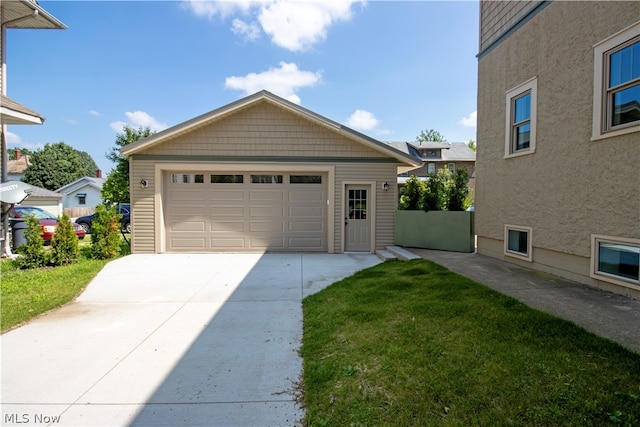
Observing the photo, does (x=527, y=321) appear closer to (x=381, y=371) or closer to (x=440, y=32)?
(x=381, y=371)

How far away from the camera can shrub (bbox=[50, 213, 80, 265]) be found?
7.80 m

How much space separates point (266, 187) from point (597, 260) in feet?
26.1

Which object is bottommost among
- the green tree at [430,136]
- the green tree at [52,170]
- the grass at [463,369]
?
the grass at [463,369]

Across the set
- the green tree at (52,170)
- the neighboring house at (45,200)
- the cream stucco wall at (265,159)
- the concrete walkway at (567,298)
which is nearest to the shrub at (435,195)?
the cream stucco wall at (265,159)

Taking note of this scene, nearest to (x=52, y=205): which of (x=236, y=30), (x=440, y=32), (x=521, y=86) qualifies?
(x=236, y=30)

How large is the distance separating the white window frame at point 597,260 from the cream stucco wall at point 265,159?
17.9ft

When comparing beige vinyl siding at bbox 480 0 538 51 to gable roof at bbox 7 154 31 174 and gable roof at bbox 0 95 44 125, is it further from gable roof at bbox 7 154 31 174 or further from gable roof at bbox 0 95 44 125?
gable roof at bbox 7 154 31 174

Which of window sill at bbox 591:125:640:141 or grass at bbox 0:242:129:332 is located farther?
grass at bbox 0:242:129:332

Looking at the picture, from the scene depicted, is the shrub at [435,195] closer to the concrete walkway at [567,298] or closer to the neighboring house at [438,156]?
the concrete walkway at [567,298]

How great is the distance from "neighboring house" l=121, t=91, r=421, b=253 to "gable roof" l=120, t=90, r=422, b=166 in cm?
5

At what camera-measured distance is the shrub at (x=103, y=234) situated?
29.2 ft

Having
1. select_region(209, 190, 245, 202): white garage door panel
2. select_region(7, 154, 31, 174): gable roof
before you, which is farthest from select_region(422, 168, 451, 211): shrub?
select_region(7, 154, 31, 174): gable roof

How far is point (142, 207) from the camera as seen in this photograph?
31.7 ft

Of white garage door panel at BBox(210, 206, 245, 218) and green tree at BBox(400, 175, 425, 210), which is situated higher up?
green tree at BBox(400, 175, 425, 210)
